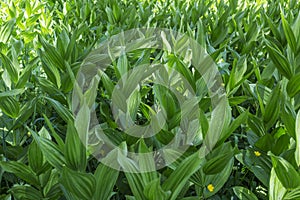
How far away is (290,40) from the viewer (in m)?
1.88

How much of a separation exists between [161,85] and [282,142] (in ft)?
1.44

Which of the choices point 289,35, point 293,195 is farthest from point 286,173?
point 289,35

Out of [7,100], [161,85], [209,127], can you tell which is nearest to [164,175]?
[209,127]

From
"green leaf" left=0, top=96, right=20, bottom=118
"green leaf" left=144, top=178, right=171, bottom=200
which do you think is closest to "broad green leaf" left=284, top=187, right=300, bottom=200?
"green leaf" left=144, top=178, right=171, bottom=200

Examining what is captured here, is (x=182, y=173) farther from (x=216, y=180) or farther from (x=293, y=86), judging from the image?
(x=293, y=86)

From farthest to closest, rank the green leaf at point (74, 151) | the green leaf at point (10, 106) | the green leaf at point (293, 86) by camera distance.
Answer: the green leaf at point (10, 106) < the green leaf at point (293, 86) < the green leaf at point (74, 151)

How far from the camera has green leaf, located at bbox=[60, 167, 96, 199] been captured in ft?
4.28

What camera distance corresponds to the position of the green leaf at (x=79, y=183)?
1.30 meters

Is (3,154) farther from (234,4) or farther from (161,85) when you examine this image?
(234,4)

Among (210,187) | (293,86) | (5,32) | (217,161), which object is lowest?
(210,187)

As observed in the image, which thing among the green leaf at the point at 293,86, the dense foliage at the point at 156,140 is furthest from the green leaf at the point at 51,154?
the green leaf at the point at 293,86

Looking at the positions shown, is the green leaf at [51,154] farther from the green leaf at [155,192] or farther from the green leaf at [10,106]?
the green leaf at [10,106]

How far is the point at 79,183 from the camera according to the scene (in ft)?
4.35

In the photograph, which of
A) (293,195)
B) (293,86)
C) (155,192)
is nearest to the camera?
(155,192)
